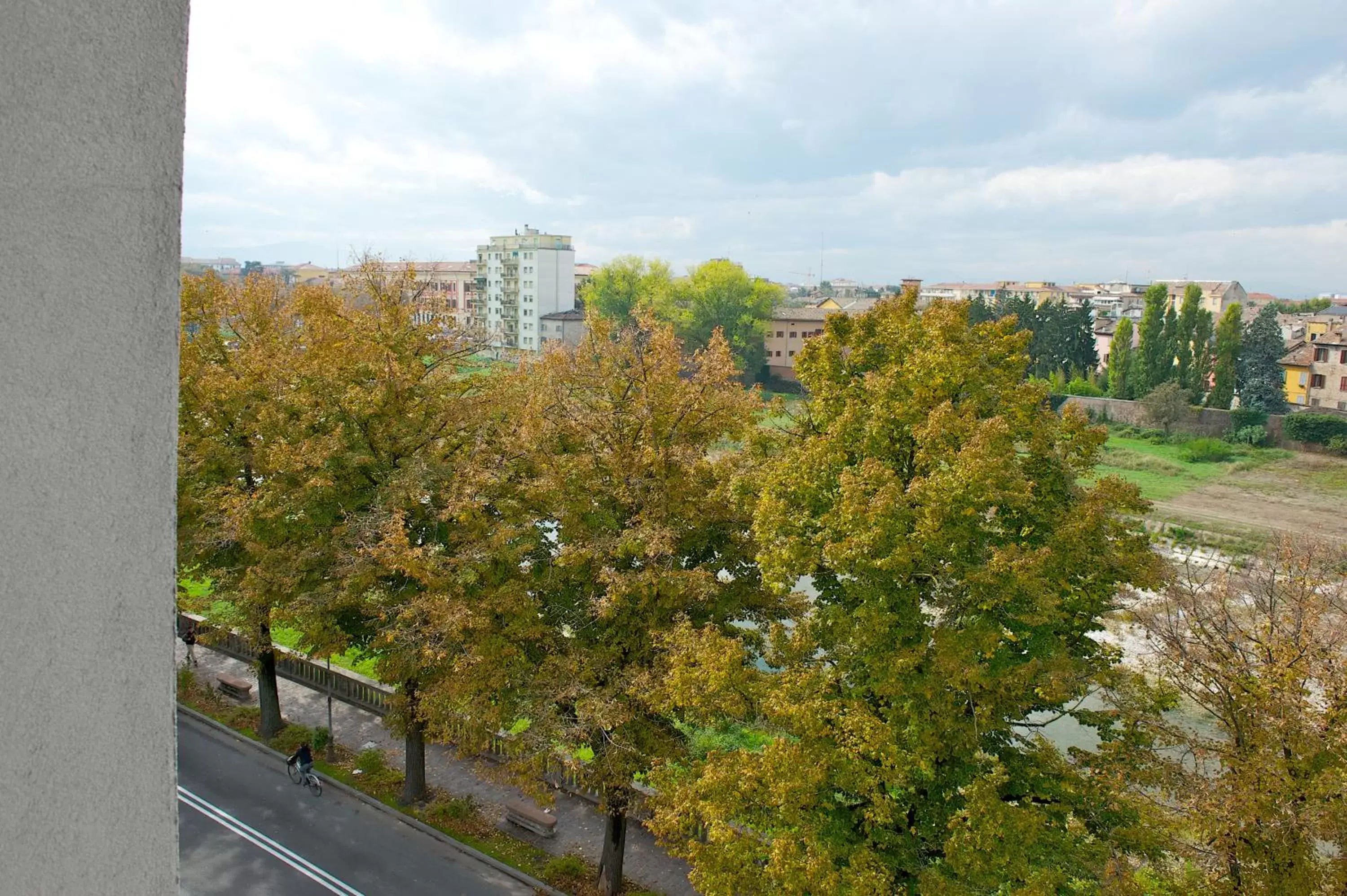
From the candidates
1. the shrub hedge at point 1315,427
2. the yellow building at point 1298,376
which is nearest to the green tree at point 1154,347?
the shrub hedge at point 1315,427

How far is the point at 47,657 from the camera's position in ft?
5.96

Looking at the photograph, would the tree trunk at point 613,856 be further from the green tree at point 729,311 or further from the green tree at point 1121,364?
the green tree at point 729,311

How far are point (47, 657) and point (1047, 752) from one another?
7.63 metres

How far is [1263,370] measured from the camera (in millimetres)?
44812

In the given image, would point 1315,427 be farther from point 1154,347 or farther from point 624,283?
point 624,283

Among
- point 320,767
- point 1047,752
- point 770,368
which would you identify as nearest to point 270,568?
point 320,767

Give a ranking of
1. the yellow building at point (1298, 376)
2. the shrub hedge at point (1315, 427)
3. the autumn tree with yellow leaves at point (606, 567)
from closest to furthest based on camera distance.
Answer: the autumn tree with yellow leaves at point (606, 567) → the shrub hedge at point (1315, 427) → the yellow building at point (1298, 376)

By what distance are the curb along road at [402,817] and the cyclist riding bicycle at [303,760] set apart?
0.44 m

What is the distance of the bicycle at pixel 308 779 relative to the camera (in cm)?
1286

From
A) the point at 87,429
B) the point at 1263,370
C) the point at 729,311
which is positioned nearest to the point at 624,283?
the point at 729,311

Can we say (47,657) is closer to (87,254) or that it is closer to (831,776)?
(87,254)

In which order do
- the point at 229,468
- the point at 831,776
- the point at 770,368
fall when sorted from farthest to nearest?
the point at 770,368 → the point at 229,468 → the point at 831,776

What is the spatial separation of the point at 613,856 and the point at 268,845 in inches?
175

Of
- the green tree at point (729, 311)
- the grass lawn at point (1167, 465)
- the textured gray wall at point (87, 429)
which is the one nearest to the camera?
the textured gray wall at point (87, 429)
